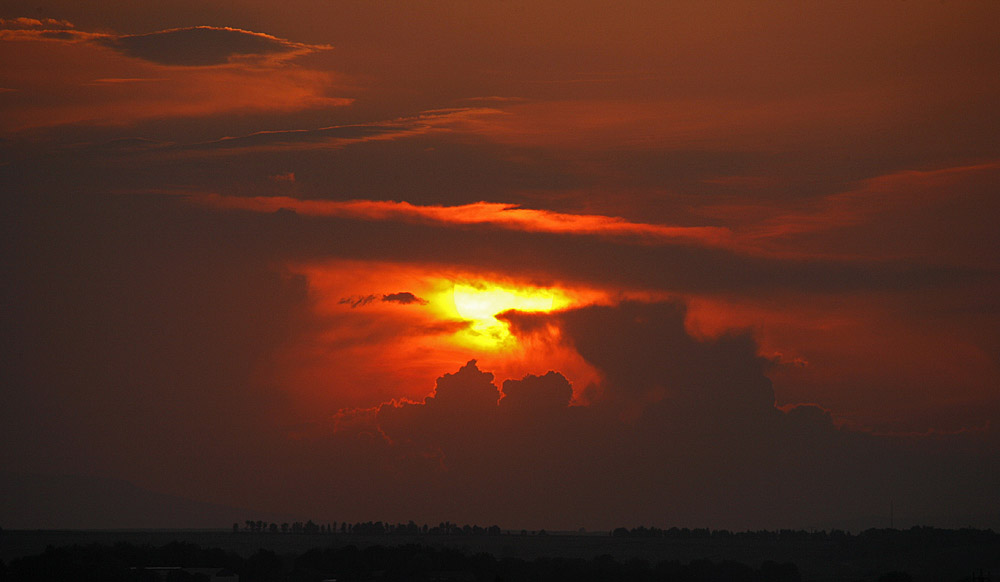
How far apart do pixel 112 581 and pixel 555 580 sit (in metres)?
65.9

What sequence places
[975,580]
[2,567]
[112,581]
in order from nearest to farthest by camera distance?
[975,580] < [112,581] < [2,567]

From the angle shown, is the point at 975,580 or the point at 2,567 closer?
the point at 975,580

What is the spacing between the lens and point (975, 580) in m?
135

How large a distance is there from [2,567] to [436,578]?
62508mm

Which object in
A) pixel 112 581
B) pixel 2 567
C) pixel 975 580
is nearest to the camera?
pixel 975 580

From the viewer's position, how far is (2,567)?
189m

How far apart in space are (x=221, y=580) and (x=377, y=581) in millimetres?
26534

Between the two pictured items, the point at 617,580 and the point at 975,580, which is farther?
the point at 617,580

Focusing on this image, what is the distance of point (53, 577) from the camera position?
174 m

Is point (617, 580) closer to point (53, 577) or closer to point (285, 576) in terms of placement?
point (285, 576)

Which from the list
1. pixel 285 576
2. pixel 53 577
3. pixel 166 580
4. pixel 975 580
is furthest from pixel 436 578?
pixel 975 580

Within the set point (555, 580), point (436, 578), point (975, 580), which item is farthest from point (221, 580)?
point (975, 580)

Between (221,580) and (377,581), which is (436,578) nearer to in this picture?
(377,581)

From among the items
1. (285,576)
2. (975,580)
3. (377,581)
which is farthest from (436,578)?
(975,580)
